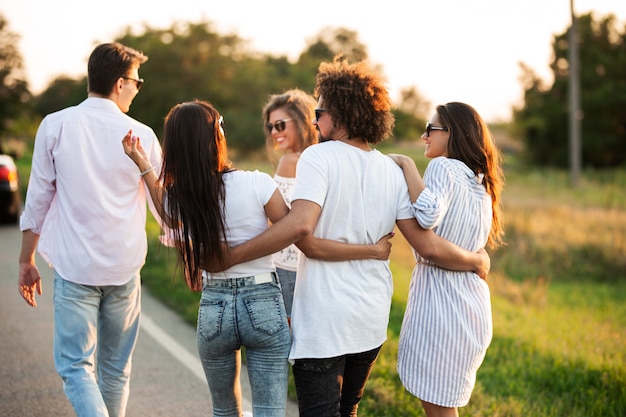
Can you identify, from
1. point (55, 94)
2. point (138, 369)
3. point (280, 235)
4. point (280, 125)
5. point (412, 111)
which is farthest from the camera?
point (55, 94)

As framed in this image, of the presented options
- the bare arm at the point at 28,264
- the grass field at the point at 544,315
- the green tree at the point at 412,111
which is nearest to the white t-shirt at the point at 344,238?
the grass field at the point at 544,315

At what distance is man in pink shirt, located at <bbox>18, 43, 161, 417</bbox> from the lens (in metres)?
3.19

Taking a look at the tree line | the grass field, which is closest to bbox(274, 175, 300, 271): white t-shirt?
the grass field

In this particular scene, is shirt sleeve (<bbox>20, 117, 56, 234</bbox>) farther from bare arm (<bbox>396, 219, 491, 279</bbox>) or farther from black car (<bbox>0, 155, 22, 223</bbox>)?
black car (<bbox>0, 155, 22, 223</bbox>)

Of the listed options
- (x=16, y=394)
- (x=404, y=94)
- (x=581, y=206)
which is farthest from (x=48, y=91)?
(x=16, y=394)

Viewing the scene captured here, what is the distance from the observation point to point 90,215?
10.6ft

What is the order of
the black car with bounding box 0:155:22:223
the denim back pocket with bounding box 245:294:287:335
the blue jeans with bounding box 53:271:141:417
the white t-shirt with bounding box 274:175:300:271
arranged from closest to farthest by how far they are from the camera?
1. the denim back pocket with bounding box 245:294:287:335
2. the blue jeans with bounding box 53:271:141:417
3. the white t-shirt with bounding box 274:175:300:271
4. the black car with bounding box 0:155:22:223

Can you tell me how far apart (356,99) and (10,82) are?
4542 centimetres

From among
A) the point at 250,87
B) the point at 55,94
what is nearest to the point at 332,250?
the point at 250,87

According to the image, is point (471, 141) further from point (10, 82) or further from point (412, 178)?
point (10, 82)

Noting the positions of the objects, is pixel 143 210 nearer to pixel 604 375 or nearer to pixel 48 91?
pixel 604 375

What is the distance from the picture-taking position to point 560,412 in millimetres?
4488

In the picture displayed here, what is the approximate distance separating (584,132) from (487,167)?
4375 centimetres

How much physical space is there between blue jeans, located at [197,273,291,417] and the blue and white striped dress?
25.1 inches
